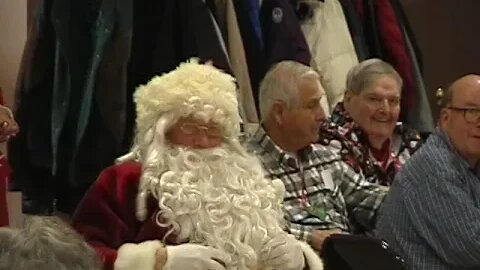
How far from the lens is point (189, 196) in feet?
8.15

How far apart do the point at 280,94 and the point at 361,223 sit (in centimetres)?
48

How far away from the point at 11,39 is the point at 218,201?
122cm

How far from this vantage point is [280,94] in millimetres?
2908

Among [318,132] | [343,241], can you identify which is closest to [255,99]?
[318,132]

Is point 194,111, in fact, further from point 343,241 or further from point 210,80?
point 343,241

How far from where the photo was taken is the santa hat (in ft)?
8.31

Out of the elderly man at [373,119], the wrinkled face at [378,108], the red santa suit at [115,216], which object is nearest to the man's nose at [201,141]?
the red santa suit at [115,216]

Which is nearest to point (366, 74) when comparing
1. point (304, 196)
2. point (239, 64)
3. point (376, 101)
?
point (376, 101)

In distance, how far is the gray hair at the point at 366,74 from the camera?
3225mm

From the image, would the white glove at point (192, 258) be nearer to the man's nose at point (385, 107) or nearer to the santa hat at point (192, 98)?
the santa hat at point (192, 98)

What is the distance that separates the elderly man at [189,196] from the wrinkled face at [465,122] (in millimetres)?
562

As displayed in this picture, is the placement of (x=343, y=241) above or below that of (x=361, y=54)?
below

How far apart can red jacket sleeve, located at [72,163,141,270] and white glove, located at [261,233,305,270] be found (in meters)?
0.32

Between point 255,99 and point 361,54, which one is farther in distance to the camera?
point 361,54
